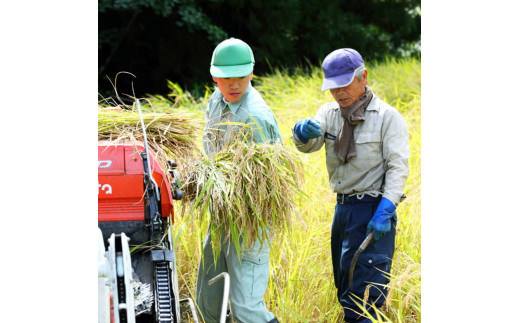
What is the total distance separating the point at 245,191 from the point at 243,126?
0.38 m

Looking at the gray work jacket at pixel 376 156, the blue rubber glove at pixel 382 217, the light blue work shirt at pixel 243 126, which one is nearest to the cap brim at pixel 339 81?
the gray work jacket at pixel 376 156

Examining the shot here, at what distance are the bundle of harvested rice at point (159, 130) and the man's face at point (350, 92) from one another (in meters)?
0.75

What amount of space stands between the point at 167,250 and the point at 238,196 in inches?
15.6

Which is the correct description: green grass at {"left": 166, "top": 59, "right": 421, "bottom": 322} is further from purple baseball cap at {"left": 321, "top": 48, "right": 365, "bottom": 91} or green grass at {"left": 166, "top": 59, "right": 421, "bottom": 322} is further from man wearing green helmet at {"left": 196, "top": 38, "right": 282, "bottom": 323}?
purple baseball cap at {"left": 321, "top": 48, "right": 365, "bottom": 91}

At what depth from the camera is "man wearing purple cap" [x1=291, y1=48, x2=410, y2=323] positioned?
3.57 m

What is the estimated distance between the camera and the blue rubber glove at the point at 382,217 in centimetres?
345

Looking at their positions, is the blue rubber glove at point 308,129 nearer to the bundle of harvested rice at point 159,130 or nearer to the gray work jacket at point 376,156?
the gray work jacket at point 376,156

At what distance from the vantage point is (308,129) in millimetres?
3562

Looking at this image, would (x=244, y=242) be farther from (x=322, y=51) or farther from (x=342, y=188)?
(x=322, y=51)

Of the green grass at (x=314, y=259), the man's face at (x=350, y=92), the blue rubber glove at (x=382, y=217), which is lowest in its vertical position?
the green grass at (x=314, y=259)

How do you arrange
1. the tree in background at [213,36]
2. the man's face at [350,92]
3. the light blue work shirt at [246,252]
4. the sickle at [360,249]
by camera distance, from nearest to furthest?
1. the light blue work shirt at [246,252]
2. the sickle at [360,249]
3. the man's face at [350,92]
4. the tree in background at [213,36]

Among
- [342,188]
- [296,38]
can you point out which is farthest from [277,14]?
[342,188]

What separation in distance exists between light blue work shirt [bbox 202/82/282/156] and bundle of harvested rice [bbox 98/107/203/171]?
0.26 ft

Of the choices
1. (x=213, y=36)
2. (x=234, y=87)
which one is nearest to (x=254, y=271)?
(x=234, y=87)
